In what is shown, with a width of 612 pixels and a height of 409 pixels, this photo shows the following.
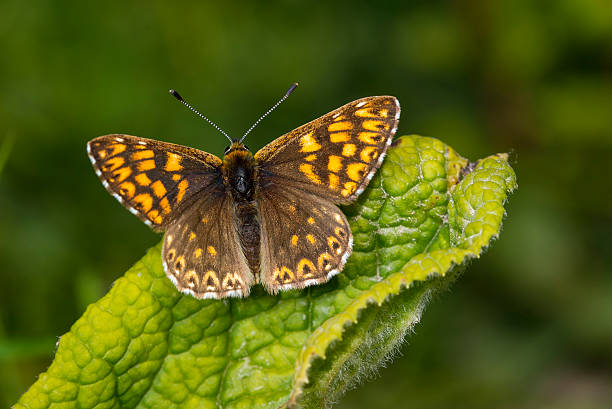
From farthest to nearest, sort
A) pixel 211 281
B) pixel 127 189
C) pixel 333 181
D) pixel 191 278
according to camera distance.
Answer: pixel 127 189 → pixel 333 181 → pixel 211 281 → pixel 191 278

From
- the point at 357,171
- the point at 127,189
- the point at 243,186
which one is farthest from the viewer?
the point at 243,186

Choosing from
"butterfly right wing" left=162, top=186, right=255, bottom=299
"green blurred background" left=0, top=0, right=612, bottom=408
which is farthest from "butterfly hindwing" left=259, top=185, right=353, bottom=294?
"green blurred background" left=0, top=0, right=612, bottom=408

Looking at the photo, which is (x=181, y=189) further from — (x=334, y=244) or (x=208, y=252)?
(x=334, y=244)

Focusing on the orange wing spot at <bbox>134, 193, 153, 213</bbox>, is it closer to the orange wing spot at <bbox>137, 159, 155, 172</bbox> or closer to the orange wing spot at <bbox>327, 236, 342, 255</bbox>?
the orange wing spot at <bbox>137, 159, 155, 172</bbox>

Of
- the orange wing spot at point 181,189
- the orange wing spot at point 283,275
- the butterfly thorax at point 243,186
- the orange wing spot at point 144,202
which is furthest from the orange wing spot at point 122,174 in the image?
the orange wing spot at point 283,275

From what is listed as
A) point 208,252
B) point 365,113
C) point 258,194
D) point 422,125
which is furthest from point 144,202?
point 422,125

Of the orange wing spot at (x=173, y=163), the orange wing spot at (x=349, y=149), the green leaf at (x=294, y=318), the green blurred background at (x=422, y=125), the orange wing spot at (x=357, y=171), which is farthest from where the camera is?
the green blurred background at (x=422, y=125)

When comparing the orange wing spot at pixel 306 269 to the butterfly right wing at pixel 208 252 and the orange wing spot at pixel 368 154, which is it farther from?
the orange wing spot at pixel 368 154
